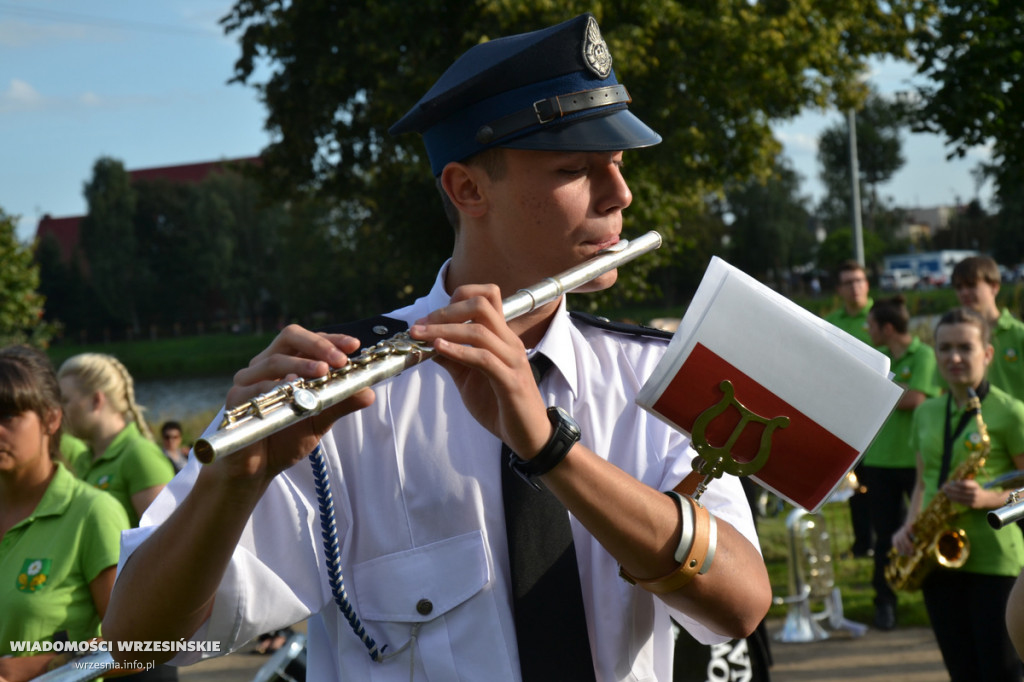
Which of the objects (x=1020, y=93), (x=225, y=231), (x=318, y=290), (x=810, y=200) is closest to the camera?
(x=1020, y=93)

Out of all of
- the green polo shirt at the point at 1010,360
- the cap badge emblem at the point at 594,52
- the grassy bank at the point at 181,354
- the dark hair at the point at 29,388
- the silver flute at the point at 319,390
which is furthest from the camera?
the grassy bank at the point at 181,354

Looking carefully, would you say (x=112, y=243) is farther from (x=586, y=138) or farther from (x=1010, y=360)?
(x=586, y=138)

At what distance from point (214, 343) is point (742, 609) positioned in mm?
50937

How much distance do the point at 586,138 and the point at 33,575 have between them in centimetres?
233

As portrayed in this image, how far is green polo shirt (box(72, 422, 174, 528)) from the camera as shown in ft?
14.4

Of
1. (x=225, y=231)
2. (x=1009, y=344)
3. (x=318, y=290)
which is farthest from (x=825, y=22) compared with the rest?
(x=225, y=231)

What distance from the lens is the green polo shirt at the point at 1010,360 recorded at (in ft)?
20.4

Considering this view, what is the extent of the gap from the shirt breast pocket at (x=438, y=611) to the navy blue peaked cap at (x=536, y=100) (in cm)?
68

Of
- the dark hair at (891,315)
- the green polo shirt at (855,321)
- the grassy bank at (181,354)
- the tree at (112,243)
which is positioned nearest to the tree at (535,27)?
the green polo shirt at (855,321)

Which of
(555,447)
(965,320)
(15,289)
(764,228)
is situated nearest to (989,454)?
(965,320)

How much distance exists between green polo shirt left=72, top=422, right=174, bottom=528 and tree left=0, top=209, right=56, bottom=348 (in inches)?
749

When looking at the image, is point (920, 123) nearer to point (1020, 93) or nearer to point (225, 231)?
point (1020, 93)

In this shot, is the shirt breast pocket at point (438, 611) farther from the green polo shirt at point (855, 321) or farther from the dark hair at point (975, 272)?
the green polo shirt at point (855, 321)

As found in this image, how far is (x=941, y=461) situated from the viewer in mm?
4953
